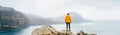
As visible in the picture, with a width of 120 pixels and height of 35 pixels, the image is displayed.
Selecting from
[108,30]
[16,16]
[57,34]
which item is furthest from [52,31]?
[16,16]

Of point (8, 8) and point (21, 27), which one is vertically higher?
point (8, 8)

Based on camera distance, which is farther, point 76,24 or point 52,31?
point 76,24

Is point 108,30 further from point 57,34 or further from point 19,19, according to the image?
point 19,19

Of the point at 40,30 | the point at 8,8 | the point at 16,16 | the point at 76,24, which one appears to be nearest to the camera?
the point at 40,30

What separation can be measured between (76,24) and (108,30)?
5.80 metres

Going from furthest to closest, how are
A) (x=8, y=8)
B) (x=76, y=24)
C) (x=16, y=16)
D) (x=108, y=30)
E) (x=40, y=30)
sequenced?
(x=16, y=16) → (x=8, y=8) → (x=76, y=24) → (x=108, y=30) → (x=40, y=30)

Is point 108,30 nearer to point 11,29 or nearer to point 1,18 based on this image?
point 11,29

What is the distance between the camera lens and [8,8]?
4597 centimetres

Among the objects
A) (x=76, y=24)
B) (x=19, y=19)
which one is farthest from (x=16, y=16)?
(x=76, y=24)

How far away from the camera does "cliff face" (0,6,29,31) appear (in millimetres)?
48338

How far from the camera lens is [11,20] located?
49656 mm

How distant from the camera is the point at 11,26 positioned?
166ft

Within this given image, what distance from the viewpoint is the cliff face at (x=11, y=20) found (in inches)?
1903

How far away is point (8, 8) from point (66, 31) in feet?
121
